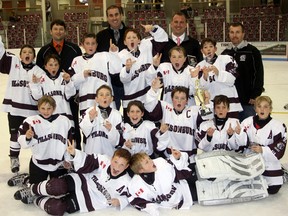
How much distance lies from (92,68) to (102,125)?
0.61 metres

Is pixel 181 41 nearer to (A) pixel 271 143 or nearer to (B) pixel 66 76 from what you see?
(B) pixel 66 76

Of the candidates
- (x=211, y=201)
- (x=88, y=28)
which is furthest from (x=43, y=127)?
(x=88, y=28)

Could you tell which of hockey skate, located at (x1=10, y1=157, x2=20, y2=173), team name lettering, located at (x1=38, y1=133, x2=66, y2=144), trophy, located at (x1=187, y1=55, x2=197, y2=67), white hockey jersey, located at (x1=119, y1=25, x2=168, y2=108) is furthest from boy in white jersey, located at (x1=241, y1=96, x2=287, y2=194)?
hockey skate, located at (x1=10, y1=157, x2=20, y2=173)

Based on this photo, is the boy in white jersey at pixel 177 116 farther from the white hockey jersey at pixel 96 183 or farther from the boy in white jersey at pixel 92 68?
the white hockey jersey at pixel 96 183

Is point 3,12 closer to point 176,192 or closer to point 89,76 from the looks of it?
point 89,76

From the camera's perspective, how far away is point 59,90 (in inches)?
165

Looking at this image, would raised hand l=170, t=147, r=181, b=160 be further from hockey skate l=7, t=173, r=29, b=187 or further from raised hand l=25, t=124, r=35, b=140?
hockey skate l=7, t=173, r=29, b=187

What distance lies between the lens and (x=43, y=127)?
3.79 metres

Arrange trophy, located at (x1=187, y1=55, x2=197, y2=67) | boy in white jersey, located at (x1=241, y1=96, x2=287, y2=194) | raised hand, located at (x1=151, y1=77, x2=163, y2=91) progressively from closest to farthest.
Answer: boy in white jersey, located at (x1=241, y1=96, x2=287, y2=194)
raised hand, located at (x1=151, y1=77, x2=163, y2=91)
trophy, located at (x1=187, y1=55, x2=197, y2=67)

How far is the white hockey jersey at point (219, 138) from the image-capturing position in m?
3.88

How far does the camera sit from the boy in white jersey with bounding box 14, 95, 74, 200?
12.4 ft

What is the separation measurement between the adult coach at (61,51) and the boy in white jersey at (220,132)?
130 centimetres

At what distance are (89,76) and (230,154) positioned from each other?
57.8 inches

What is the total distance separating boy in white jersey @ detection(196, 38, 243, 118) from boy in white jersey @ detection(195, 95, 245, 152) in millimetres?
285
